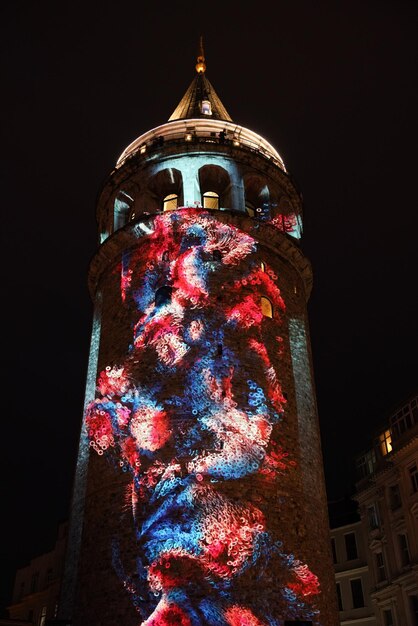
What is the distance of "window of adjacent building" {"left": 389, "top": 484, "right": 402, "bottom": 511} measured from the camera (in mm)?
24859

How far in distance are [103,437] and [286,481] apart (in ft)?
16.1

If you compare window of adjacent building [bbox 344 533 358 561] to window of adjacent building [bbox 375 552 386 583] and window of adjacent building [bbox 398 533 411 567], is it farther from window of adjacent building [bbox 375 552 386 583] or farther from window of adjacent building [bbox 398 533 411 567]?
window of adjacent building [bbox 398 533 411 567]

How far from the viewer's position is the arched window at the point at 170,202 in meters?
21.5

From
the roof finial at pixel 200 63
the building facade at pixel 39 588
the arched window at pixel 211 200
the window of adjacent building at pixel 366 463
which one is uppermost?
the roof finial at pixel 200 63

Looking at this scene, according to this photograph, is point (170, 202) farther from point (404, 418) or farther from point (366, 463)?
point (366, 463)

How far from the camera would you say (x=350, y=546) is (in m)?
28.7

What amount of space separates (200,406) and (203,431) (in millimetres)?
689

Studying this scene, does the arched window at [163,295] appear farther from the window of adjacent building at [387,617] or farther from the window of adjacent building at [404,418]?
the window of adjacent building at [387,617]

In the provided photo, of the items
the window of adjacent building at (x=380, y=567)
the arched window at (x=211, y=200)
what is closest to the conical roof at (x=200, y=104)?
the arched window at (x=211, y=200)

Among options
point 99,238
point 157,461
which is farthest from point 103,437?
point 99,238

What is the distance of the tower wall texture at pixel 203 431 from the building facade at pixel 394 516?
7202mm

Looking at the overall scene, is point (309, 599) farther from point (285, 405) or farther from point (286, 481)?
point (285, 405)

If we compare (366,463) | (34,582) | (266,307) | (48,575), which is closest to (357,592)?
(366,463)

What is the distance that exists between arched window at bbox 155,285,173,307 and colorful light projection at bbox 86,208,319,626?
3cm
